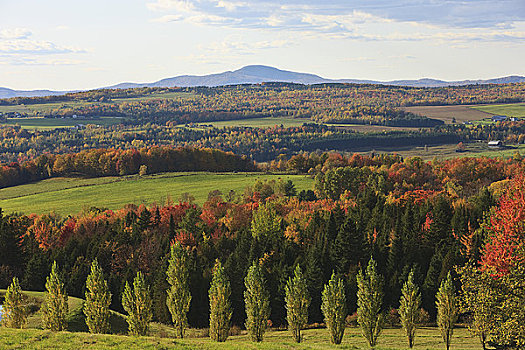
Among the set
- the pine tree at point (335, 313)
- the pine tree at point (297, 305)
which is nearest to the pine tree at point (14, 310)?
the pine tree at point (297, 305)

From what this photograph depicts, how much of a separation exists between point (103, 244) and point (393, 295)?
155 ft

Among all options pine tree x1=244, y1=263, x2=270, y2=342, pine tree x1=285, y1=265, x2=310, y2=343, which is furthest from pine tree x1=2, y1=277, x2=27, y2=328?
pine tree x1=285, y1=265, x2=310, y2=343

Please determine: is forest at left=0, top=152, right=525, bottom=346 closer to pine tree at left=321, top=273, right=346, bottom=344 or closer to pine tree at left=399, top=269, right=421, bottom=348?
pine tree at left=321, top=273, right=346, bottom=344

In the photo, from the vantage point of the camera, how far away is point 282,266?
75125 mm

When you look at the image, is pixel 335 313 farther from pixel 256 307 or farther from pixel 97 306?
pixel 97 306

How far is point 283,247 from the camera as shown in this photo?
8094 cm

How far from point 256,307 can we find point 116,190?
11320 cm

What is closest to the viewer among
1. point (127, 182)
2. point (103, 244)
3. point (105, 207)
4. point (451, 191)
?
point (103, 244)

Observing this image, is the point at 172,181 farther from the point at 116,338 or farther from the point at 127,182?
the point at 116,338

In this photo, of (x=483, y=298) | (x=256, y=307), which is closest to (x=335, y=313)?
(x=256, y=307)

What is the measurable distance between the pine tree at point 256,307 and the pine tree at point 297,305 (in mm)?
2513

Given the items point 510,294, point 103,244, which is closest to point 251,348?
point 510,294

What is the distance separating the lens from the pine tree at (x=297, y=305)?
184 ft

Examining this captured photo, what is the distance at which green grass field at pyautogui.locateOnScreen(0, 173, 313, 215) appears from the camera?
5610 inches
